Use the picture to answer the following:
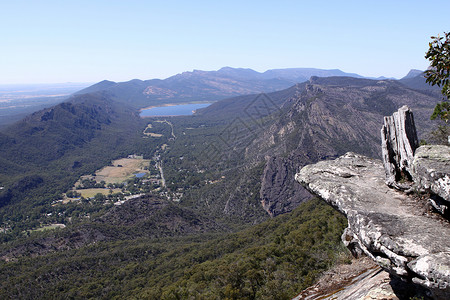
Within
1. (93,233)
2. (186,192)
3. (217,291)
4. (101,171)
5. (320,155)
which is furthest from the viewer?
(101,171)

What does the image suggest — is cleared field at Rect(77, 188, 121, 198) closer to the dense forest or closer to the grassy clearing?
the dense forest

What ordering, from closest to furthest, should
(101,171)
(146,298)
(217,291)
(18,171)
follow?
(217,291)
(146,298)
(18,171)
(101,171)

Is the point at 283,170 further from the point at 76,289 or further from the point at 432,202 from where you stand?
the point at 432,202

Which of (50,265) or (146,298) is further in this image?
(50,265)

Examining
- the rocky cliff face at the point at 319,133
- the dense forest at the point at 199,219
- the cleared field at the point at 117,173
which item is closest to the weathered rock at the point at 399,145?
the dense forest at the point at 199,219

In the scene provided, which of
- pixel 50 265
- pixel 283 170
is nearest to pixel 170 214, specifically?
pixel 50 265

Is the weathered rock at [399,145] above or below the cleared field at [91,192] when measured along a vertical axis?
above

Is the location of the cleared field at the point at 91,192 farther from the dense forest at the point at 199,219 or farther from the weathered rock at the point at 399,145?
the weathered rock at the point at 399,145

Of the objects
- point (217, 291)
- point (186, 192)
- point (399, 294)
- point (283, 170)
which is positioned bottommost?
point (186, 192)
